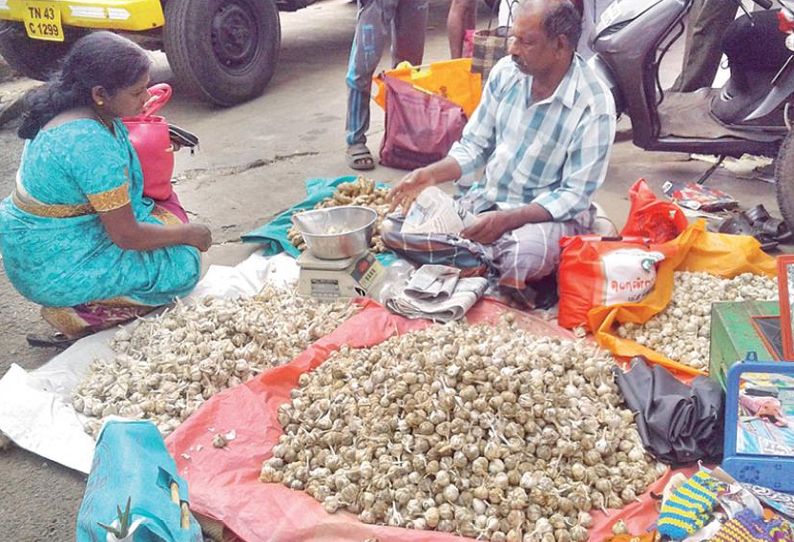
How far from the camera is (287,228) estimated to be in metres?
3.59

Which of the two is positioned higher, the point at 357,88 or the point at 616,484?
the point at 357,88

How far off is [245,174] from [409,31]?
4.68 ft

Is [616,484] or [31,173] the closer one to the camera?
[616,484]

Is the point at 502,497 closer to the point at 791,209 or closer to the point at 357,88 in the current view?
the point at 791,209

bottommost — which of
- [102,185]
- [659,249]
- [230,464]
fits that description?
[230,464]

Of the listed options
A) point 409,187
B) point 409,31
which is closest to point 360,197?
point 409,187

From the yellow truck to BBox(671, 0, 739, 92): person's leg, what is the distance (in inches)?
119

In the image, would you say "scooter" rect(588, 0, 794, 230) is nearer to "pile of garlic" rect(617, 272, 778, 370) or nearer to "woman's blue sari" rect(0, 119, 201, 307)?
"pile of garlic" rect(617, 272, 778, 370)

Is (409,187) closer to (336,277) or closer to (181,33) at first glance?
(336,277)

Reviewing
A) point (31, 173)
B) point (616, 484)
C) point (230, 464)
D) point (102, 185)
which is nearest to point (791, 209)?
point (616, 484)

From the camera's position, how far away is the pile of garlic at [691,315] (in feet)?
8.59

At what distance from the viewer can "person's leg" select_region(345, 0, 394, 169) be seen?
14.1 feet

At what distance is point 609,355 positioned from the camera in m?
2.51

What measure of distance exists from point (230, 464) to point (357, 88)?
2.85m
